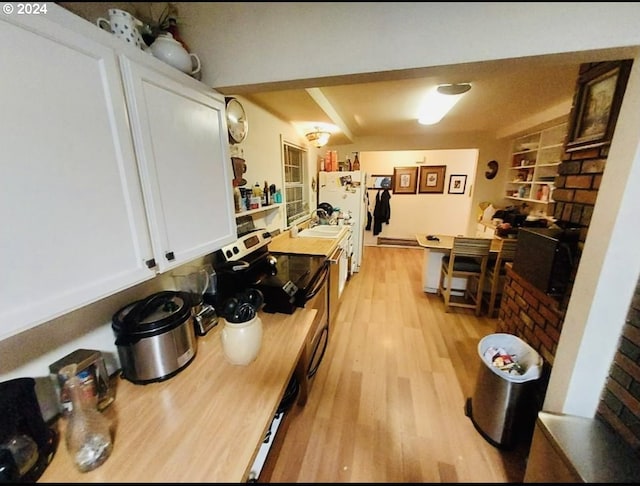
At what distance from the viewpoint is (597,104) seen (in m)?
1.09

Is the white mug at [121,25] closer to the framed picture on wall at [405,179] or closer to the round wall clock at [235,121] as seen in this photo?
the round wall clock at [235,121]

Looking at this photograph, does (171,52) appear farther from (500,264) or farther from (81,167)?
(500,264)

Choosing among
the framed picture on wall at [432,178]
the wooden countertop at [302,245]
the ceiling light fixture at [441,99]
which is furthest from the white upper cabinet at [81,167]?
the framed picture on wall at [432,178]

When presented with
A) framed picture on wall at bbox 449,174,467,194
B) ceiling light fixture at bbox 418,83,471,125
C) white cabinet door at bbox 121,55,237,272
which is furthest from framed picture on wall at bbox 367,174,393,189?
white cabinet door at bbox 121,55,237,272

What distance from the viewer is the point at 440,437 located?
1.45 metres

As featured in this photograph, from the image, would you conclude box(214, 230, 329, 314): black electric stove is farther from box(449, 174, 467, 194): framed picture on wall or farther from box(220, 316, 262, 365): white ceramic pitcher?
box(449, 174, 467, 194): framed picture on wall

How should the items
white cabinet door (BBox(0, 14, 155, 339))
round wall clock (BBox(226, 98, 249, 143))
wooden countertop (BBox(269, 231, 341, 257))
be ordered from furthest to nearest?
wooden countertop (BBox(269, 231, 341, 257))
round wall clock (BBox(226, 98, 249, 143))
white cabinet door (BBox(0, 14, 155, 339))

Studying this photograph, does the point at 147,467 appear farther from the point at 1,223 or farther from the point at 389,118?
the point at 389,118

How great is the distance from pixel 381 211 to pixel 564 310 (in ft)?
14.9

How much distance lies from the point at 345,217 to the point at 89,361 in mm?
3141

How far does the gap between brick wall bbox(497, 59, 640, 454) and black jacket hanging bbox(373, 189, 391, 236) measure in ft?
12.8

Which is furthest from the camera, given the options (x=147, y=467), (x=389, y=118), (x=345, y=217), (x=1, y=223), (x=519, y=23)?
(x=345, y=217)

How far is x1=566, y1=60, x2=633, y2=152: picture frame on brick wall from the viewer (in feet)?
3.20

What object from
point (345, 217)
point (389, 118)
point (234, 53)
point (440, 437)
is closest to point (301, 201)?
point (345, 217)
